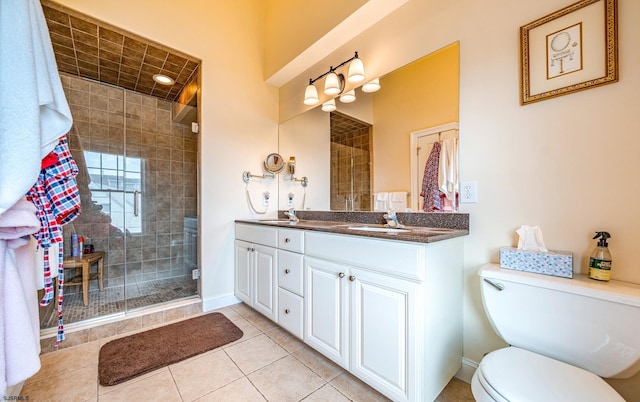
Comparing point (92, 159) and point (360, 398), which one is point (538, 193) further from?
point (92, 159)

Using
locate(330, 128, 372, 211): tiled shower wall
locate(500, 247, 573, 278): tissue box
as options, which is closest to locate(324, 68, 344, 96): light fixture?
locate(330, 128, 372, 211): tiled shower wall

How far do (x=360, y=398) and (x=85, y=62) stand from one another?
3.42 metres

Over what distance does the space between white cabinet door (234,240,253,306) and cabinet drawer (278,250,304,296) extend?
46 cm

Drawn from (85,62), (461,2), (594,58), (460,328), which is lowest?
(460,328)

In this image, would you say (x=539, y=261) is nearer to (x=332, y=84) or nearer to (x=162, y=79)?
(x=332, y=84)

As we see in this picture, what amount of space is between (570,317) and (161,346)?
2.26m

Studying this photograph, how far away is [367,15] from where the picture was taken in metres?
1.81

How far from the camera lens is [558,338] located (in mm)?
1004

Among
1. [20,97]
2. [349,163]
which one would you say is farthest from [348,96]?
[20,97]

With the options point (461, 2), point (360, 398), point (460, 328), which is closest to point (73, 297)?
point (360, 398)

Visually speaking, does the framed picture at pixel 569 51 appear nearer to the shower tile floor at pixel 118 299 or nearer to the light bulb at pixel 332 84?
the light bulb at pixel 332 84

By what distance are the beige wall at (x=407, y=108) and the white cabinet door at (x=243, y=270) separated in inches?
49.6

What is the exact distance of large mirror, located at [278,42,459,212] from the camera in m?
1.54

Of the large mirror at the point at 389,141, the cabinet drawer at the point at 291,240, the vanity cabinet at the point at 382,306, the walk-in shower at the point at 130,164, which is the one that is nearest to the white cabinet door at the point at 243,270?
the walk-in shower at the point at 130,164
